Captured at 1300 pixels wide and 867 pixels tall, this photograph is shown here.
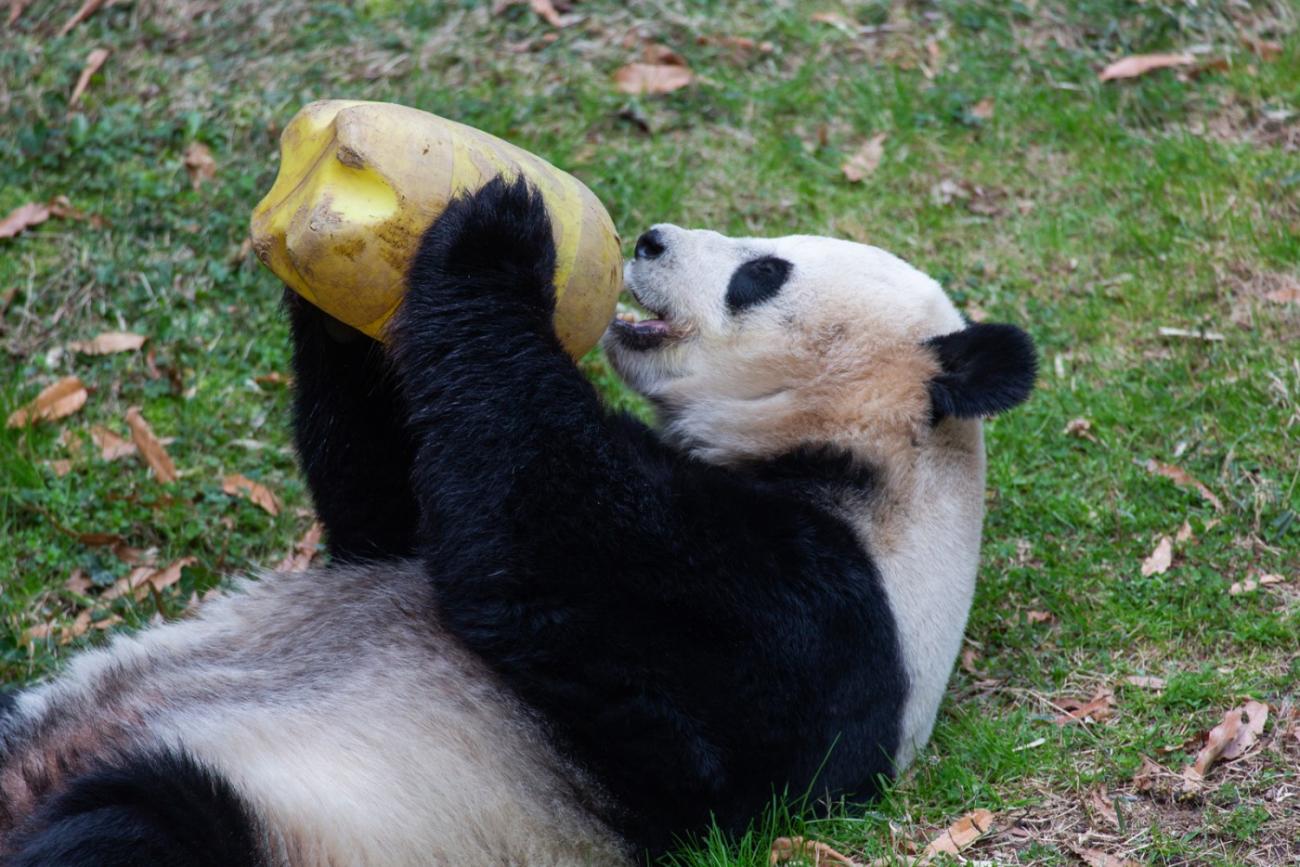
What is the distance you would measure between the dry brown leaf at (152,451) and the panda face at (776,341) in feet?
7.25

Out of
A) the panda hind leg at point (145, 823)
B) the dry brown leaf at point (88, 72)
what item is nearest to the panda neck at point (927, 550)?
the panda hind leg at point (145, 823)

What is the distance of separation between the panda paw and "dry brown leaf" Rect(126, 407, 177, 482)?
7.71 ft

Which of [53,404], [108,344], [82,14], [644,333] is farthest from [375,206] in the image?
[82,14]

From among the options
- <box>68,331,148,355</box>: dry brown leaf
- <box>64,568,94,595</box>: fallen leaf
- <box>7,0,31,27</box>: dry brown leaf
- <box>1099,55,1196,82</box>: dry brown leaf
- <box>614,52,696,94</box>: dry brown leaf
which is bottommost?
<box>64,568,94,595</box>: fallen leaf

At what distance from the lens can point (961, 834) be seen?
4027 millimetres

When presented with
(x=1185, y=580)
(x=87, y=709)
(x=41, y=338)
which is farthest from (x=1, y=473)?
(x=1185, y=580)

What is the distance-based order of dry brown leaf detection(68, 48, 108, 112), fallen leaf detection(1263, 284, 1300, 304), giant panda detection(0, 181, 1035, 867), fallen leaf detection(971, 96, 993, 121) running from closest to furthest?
giant panda detection(0, 181, 1035, 867)
fallen leaf detection(1263, 284, 1300, 304)
dry brown leaf detection(68, 48, 108, 112)
fallen leaf detection(971, 96, 993, 121)

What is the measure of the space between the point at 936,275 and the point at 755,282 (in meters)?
2.49

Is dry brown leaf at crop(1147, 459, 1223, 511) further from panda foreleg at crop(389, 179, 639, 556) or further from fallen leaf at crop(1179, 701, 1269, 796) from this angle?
panda foreleg at crop(389, 179, 639, 556)

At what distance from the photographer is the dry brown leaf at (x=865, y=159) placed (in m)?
7.51

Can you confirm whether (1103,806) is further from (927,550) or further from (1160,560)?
(1160,560)

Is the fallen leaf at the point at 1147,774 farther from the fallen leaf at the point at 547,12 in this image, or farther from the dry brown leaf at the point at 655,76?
the fallen leaf at the point at 547,12

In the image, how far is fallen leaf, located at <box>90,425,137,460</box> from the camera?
598 centimetres

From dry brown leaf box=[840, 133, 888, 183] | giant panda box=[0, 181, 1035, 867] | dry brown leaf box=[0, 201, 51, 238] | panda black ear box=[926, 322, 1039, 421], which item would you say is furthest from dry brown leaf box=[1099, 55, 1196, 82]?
dry brown leaf box=[0, 201, 51, 238]
